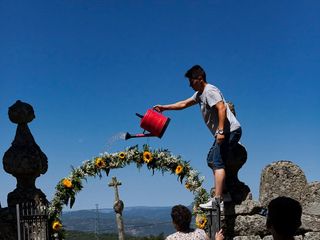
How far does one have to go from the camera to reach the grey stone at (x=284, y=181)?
8.84m

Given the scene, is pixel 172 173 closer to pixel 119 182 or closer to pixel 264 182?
pixel 264 182

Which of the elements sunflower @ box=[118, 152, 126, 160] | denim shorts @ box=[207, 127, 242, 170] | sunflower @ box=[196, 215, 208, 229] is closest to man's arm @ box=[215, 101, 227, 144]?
denim shorts @ box=[207, 127, 242, 170]

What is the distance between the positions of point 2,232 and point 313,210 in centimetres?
659

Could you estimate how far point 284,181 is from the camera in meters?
8.86

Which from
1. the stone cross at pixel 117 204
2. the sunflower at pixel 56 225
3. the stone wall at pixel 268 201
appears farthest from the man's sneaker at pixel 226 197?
the stone cross at pixel 117 204

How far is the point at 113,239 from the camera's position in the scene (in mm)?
43438

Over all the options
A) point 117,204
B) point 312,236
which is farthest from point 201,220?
point 117,204

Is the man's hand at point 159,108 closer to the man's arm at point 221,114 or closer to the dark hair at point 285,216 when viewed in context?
the man's arm at point 221,114

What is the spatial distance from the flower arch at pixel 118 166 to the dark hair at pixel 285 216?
838 cm

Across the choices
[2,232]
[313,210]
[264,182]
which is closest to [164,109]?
[264,182]

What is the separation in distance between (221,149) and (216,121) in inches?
16.1

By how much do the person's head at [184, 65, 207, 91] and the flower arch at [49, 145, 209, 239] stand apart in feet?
14.4

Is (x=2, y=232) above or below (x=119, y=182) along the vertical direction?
below

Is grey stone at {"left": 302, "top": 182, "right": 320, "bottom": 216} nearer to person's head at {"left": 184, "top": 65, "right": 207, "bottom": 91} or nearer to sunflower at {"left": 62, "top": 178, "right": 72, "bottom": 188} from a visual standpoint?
person's head at {"left": 184, "top": 65, "right": 207, "bottom": 91}
